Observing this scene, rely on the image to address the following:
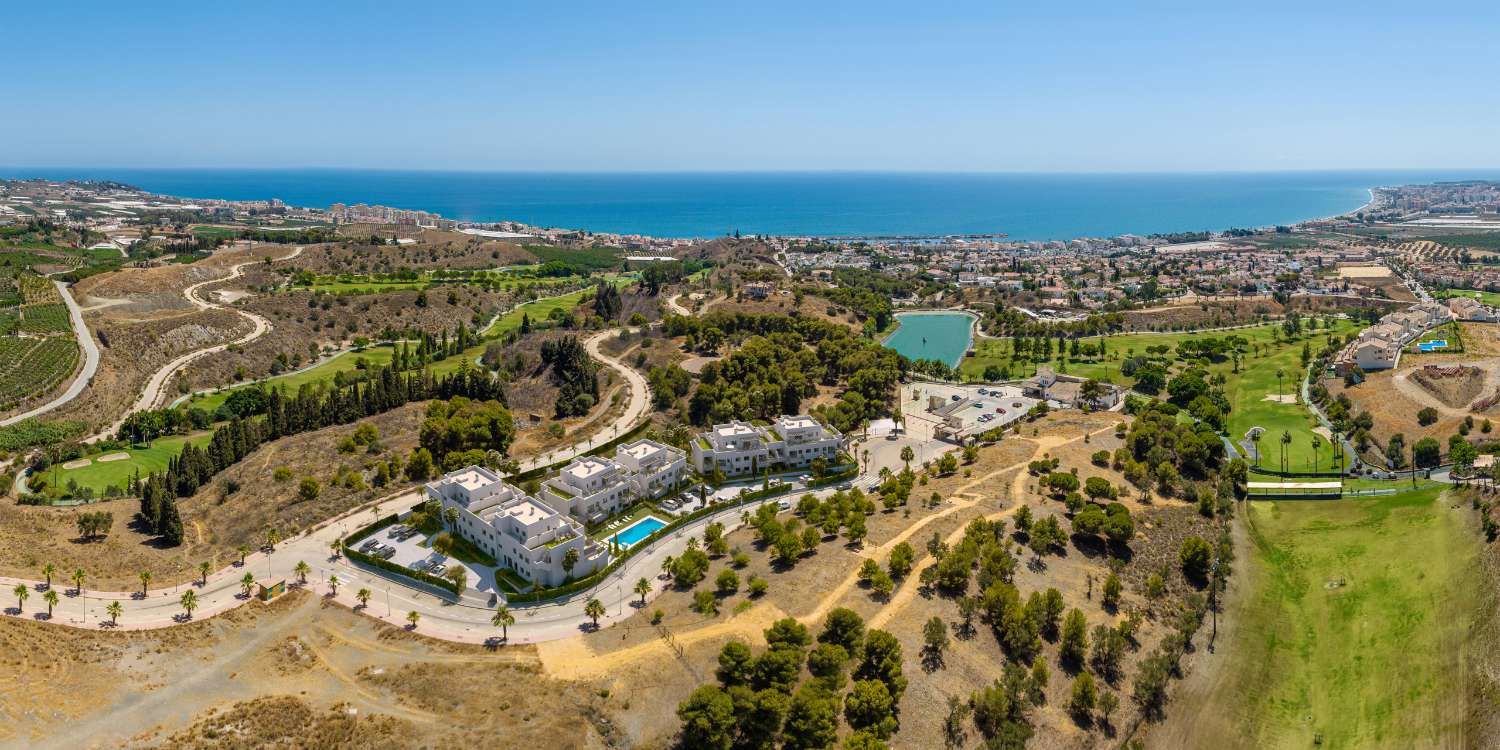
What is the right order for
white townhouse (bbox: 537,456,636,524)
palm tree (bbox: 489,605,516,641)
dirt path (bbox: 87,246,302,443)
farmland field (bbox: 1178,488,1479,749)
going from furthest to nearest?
1. dirt path (bbox: 87,246,302,443)
2. white townhouse (bbox: 537,456,636,524)
3. palm tree (bbox: 489,605,516,641)
4. farmland field (bbox: 1178,488,1479,749)

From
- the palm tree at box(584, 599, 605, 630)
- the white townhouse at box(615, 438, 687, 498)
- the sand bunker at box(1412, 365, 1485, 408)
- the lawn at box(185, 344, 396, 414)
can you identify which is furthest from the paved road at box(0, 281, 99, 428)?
the sand bunker at box(1412, 365, 1485, 408)

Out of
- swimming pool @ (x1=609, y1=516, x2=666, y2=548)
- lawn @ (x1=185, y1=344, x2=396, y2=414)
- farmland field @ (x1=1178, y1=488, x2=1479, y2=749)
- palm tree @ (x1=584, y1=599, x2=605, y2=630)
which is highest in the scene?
lawn @ (x1=185, y1=344, x2=396, y2=414)

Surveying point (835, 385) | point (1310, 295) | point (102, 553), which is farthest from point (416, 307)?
point (1310, 295)

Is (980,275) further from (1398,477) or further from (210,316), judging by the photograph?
(210,316)

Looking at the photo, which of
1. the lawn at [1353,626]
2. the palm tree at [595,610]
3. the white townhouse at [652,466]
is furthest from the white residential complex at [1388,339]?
the palm tree at [595,610]

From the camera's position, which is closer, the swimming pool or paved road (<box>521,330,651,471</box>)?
the swimming pool

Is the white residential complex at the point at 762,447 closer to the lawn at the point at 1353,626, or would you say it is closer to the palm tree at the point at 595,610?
the palm tree at the point at 595,610

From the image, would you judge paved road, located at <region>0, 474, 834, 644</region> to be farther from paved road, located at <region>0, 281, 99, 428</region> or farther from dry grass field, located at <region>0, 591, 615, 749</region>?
paved road, located at <region>0, 281, 99, 428</region>

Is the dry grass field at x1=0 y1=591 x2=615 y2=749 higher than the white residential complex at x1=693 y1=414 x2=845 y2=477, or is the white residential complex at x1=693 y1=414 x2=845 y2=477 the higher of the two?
the white residential complex at x1=693 y1=414 x2=845 y2=477
